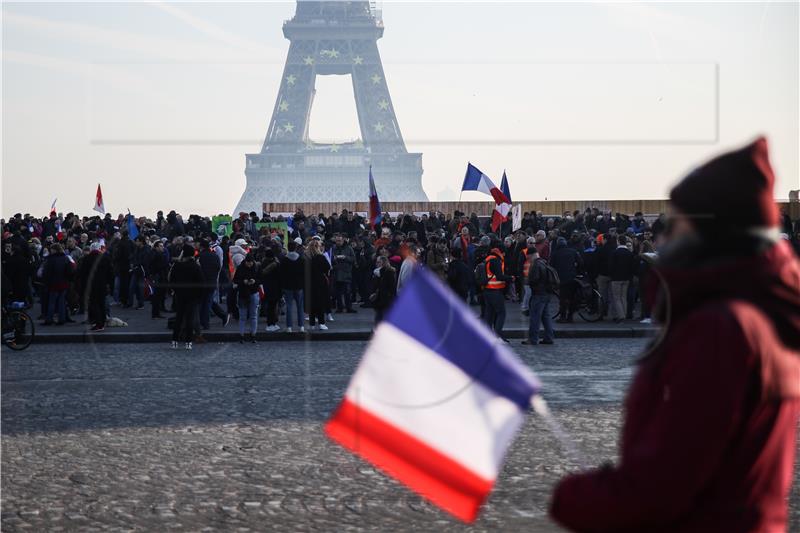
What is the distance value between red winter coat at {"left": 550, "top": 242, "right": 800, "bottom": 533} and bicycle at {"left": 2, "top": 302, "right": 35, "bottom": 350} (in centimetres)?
1507

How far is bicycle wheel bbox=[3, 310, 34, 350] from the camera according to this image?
16062mm

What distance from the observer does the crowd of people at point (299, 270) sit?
16359 millimetres

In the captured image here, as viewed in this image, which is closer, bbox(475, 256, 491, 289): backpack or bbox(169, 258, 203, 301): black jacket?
bbox(475, 256, 491, 289): backpack

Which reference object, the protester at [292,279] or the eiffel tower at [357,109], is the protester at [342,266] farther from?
the eiffel tower at [357,109]

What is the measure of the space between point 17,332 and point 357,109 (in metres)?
79.6

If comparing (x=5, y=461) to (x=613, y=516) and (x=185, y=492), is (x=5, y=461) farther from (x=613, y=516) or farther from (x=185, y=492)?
(x=613, y=516)

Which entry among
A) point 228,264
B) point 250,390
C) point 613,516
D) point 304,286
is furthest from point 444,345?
point 228,264

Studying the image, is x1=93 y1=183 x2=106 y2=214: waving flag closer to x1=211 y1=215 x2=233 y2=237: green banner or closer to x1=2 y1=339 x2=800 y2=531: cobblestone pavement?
x1=211 y1=215 x2=233 y2=237: green banner

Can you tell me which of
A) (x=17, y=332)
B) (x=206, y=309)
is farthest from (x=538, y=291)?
(x=17, y=332)

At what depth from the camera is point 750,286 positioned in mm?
2045

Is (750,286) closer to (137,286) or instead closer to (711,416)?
(711,416)

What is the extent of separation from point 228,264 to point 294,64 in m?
77.0

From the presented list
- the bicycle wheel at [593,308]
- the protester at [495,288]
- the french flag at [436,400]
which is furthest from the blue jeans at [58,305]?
the french flag at [436,400]

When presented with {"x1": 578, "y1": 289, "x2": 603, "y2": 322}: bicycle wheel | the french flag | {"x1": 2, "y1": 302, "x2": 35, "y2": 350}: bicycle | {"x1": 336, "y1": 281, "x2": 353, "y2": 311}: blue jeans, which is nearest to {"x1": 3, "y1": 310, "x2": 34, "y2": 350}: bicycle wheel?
{"x1": 2, "y1": 302, "x2": 35, "y2": 350}: bicycle
